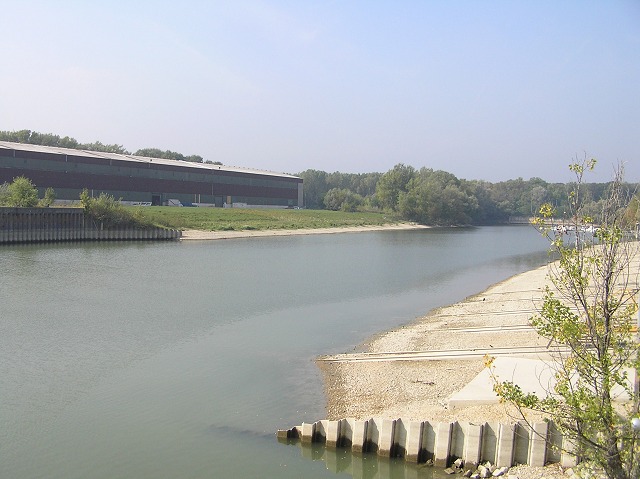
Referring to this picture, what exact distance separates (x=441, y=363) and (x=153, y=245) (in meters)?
57.6

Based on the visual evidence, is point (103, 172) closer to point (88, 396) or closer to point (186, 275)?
point (186, 275)

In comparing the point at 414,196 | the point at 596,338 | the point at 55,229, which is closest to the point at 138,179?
the point at 55,229

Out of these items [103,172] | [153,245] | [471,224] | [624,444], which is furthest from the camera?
[471,224]

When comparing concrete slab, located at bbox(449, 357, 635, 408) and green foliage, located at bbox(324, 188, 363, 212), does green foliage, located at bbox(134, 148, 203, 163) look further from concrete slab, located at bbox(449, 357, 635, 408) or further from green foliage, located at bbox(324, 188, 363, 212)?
concrete slab, located at bbox(449, 357, 635, 408)

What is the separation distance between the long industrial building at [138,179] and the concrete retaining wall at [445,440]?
83585 millimetres

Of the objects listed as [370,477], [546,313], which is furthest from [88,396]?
[546,313]

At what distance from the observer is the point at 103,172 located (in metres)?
99.2

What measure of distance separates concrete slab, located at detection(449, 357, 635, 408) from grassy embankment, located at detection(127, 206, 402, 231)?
7021cm

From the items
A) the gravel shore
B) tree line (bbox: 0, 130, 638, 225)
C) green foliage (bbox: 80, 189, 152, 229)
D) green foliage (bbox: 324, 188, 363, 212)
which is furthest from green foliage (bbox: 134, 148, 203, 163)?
the gravel shore

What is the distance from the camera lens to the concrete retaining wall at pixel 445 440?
41.9ft

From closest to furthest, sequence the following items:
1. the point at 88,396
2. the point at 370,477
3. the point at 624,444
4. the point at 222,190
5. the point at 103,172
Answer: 1. the point at 624,444
2. the point at 370,477
3. the point at 88,396
4. the point at 103,172
5. the point at 222,190

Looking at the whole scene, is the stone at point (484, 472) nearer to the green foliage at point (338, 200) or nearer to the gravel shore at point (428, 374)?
the gravel shore at point (428, 374)

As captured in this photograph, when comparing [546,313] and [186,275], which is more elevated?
[546,313]

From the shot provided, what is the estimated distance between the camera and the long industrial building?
9012cm
